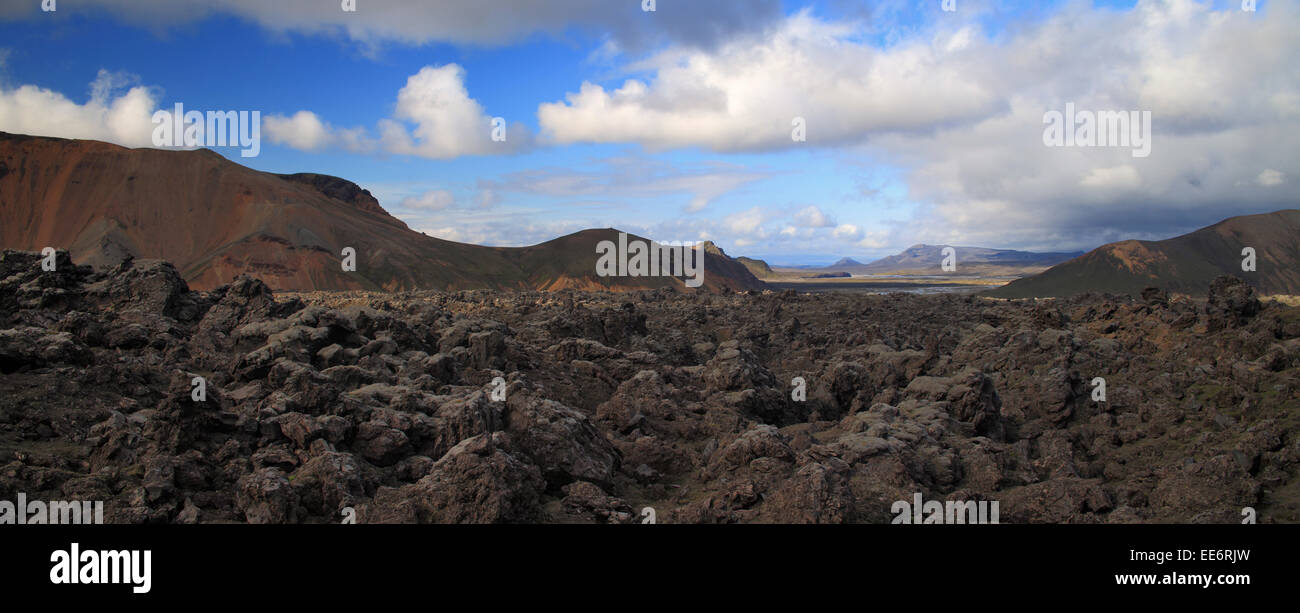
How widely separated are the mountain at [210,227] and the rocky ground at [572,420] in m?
71.6

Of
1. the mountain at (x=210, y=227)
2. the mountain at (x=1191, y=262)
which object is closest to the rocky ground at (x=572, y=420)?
the mountain at (x=210, y=227)

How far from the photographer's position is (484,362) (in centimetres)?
1719

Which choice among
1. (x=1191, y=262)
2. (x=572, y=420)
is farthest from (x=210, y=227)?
(x=1191, y=262)

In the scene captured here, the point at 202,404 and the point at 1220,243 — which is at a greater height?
the point at 1220,243

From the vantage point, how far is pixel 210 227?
93.2 meters

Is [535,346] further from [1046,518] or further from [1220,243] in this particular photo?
[1220,243]

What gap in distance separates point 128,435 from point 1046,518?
12.5 meters

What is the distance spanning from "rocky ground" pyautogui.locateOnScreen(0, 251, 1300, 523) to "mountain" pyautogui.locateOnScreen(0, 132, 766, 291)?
7164 cm

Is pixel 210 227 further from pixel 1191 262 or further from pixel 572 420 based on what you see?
pixel 1191 262

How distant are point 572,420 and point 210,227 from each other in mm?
100098

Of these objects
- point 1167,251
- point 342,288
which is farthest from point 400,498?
point 1167,251

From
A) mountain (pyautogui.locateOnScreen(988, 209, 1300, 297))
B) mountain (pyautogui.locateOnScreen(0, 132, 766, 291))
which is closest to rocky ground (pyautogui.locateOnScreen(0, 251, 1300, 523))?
mountain (pyautogui.locateOnScreen(0, 132, 766, 291))

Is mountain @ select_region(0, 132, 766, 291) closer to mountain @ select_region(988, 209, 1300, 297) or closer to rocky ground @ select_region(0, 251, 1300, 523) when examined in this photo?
mountain @ select_region(988, 209, 1300, 297)

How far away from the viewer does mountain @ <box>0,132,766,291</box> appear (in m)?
83.4
